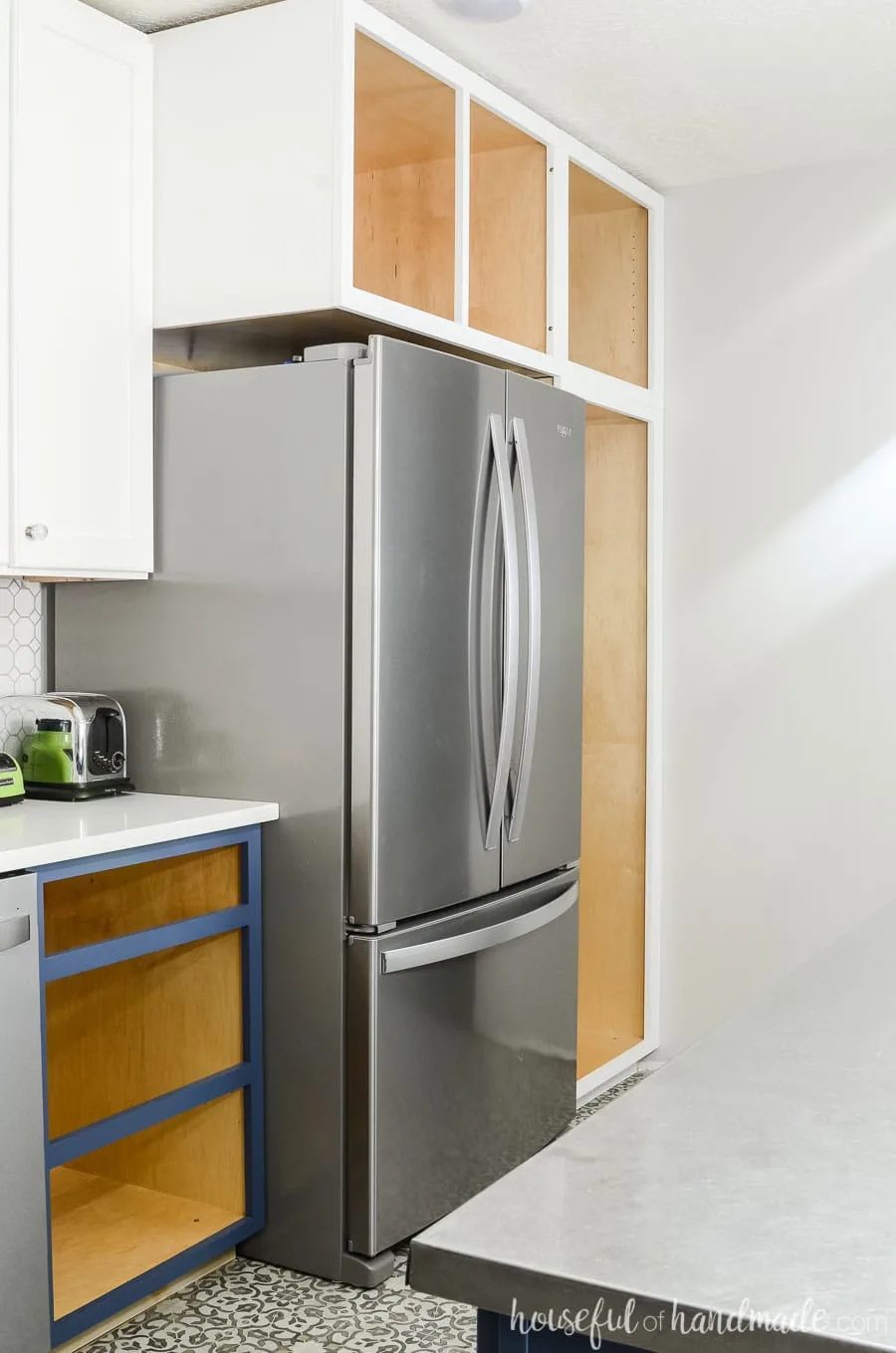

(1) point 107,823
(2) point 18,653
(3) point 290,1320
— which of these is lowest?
(3) point 290,1320

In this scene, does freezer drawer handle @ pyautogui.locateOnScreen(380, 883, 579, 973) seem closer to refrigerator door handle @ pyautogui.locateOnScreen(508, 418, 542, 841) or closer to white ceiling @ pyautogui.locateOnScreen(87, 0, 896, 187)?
refrigerator door handle @ pyautogui.locateOnScreen(508, 418, 542, 841)

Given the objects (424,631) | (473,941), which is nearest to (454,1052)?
(473,941)

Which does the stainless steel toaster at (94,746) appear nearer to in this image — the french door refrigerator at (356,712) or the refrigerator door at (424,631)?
the french door refrigerator at (356,712)

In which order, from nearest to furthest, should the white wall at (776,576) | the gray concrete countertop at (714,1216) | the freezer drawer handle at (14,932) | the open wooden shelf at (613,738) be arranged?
the gray concrete countertop at (714,1216)
the freezer drawer handle at (14,932)
the white wall at (776,576)
the open wooden shelf at (613,738)

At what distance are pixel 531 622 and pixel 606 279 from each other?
1232 millimetres

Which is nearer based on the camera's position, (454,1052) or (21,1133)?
(21,1133)

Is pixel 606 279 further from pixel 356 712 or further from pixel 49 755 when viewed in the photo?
pixel 49 755

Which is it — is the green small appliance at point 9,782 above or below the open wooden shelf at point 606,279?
below

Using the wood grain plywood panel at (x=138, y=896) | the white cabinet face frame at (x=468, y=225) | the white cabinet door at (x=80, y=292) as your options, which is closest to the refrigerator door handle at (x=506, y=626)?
the white cabinet face frame at (x=468, y=225)

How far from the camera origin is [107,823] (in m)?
2.24

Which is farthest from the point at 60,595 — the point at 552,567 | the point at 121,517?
the point at 552,567

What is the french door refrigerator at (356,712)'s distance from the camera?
95.7 inches

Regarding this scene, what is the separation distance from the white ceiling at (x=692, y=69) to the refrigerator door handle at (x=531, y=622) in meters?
0.78

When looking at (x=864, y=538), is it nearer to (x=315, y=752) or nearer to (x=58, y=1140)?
(x=315, y=752)
